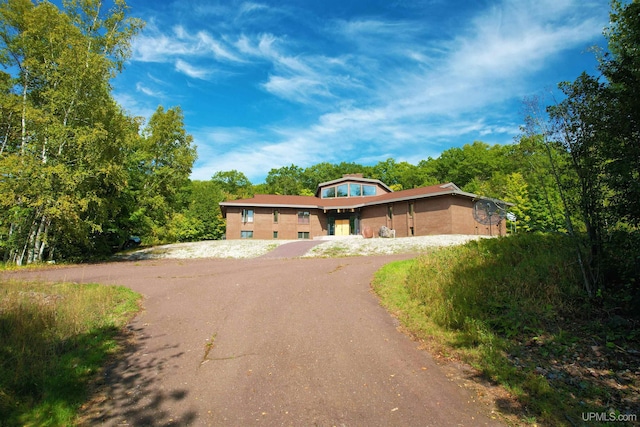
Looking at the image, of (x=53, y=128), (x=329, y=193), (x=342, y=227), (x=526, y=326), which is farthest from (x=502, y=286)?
(x=329, y=193)

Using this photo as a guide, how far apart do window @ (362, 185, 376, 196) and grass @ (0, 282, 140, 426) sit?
31.5 metres

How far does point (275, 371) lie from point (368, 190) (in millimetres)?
34170

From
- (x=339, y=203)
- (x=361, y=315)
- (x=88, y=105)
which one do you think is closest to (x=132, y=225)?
(x=88, y=105)

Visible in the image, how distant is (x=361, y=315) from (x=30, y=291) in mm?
8242

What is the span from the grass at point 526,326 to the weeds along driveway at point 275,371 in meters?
0.68

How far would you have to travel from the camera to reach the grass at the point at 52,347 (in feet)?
13.2

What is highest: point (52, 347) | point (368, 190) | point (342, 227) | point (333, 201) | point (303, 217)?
point (368, 190)

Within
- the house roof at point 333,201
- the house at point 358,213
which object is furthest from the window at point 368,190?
the house roof at point 333,201

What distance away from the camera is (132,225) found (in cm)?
2684

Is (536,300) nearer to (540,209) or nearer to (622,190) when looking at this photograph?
(622,190)

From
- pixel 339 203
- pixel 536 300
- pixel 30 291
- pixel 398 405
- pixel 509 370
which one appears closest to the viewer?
pixel 398 405

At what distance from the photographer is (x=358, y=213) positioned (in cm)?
3566

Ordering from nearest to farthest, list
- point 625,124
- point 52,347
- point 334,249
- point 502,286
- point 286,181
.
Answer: point 52,347
point 625,124
point 502,286
point 334,249
point 286,181

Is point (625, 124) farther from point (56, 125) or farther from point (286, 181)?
point (286, 181)
